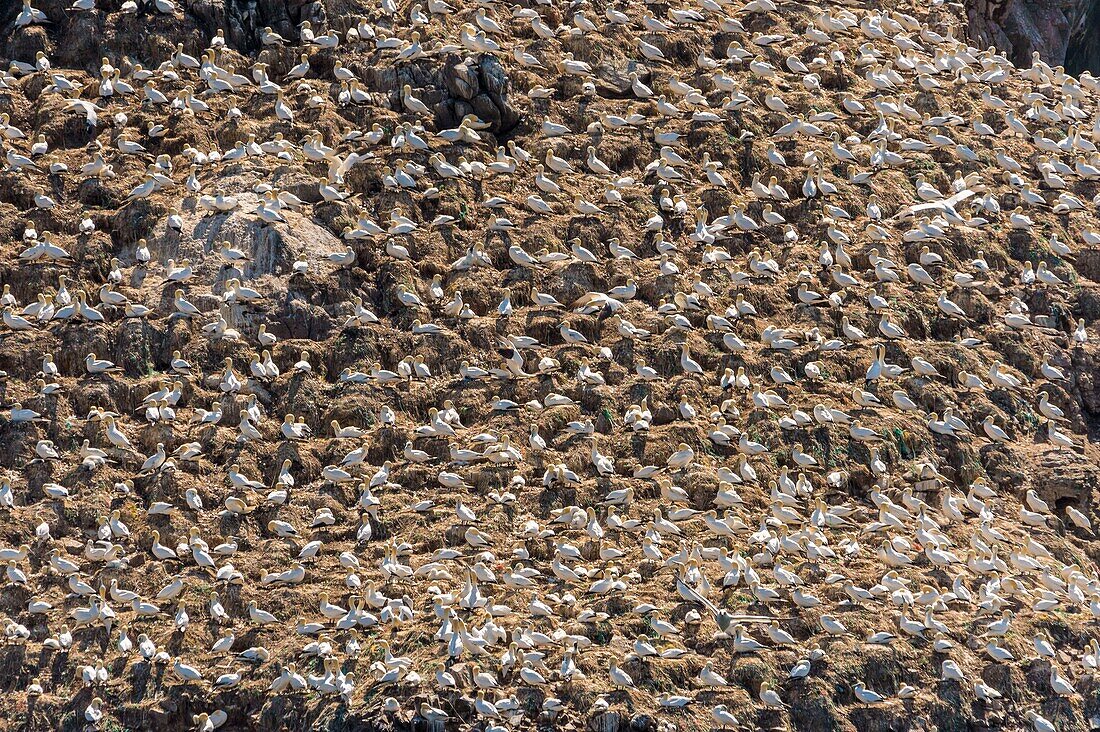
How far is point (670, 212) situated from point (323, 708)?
1336 centimetres

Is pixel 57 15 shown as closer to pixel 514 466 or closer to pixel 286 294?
pixel 286 294

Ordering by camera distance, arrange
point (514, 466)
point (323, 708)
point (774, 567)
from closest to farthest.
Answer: point (323, 708) < point (774, 567) < point (514, 466)

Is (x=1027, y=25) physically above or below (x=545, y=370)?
above

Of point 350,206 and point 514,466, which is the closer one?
point 514,466

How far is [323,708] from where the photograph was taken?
25312 millimetres

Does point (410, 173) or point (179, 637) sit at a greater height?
point (410, 173)

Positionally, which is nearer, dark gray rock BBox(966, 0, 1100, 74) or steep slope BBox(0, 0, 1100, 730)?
steep slope BBox(0, 0, 1100, 730)

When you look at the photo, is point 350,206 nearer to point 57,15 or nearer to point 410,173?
point 410,173

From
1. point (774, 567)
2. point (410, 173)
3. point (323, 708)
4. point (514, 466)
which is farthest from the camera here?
point (410, 173)

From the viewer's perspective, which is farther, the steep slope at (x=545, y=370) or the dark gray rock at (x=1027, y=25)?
the dark gray rock at (x=1027, y=25)

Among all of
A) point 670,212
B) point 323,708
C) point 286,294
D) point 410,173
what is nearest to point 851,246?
point 670,212

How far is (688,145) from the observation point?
36.6m

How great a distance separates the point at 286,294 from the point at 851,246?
1068 centimetres

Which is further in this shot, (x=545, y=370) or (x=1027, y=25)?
(x=1027, y=25)
